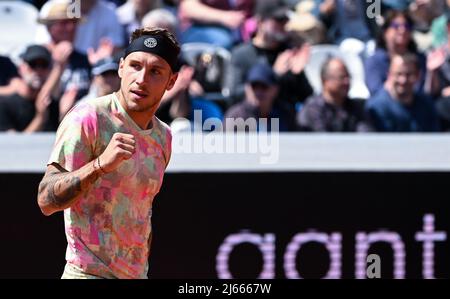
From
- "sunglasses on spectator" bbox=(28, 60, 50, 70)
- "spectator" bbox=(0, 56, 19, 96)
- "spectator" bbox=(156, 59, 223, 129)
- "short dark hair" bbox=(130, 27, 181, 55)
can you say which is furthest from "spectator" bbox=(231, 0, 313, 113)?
"short dark hair" bbox=(130, 27, 181, 55)

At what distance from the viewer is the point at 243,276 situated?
22.3 feet

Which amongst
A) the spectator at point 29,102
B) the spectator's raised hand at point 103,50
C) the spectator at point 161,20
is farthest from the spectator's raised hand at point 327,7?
the spectator at point 29,102

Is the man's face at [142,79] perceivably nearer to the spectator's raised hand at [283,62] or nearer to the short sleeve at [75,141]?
the short sleeve at [75,141]

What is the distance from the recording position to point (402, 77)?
738 cm

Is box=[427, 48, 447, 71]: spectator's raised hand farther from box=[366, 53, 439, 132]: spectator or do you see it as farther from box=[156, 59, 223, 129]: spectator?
box=[156, 59, 223, 129]: spectator

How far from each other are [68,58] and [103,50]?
31 cm

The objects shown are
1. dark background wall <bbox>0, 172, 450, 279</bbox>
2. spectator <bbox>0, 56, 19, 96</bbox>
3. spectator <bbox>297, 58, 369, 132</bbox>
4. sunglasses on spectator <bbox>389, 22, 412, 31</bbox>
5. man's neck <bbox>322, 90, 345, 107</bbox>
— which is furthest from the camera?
sunglasses on spectator <bbox>389, 22, 412, 31</bbox>

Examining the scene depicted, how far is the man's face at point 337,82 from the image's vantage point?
718 centimetres

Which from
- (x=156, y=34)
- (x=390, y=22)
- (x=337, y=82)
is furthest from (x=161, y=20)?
(x=156, y=34)

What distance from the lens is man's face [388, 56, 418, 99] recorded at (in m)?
7.34

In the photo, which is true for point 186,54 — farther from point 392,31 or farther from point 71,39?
point 392,31

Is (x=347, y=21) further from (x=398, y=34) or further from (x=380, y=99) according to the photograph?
(x=380, y=99)

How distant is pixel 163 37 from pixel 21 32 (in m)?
3.55

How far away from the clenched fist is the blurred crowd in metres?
3.13
